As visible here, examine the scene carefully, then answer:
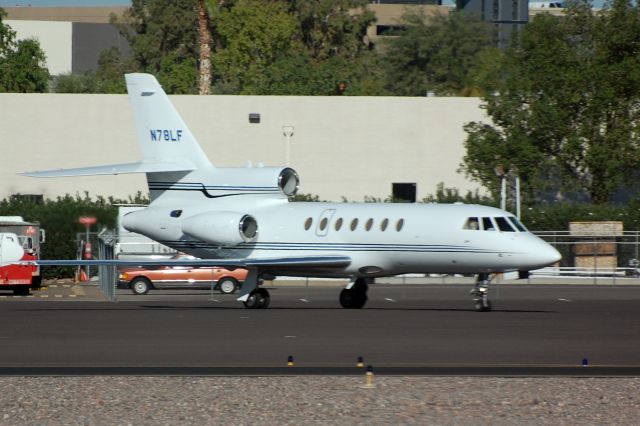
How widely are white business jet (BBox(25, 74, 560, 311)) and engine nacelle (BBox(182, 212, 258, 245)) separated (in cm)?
3

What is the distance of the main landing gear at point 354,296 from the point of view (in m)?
28.8

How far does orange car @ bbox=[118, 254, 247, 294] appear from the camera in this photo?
37.6 metres

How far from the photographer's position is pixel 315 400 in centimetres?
1319

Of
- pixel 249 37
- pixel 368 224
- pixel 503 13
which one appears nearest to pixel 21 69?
pixel 249 37

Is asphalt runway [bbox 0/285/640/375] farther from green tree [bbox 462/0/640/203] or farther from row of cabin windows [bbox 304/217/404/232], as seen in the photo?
green tree [bbox 462/0/640/203]

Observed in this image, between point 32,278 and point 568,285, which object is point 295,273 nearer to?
point 32,278

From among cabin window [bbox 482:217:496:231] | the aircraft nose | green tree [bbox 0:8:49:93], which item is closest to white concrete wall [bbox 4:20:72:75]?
green tree [bbox 0:8:49:93]

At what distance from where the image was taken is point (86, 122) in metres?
52.6

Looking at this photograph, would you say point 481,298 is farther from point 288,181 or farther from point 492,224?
point 288,181

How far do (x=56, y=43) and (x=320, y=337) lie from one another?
96.5m

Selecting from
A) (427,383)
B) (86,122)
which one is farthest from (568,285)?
(427,383)

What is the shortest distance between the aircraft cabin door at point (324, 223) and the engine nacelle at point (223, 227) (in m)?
1.50

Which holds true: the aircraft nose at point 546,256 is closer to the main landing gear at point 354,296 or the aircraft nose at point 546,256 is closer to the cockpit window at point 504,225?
the cockpit window at point 504,225

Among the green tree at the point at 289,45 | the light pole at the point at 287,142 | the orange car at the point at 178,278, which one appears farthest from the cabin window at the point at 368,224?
the green tree at the point at 289,45
